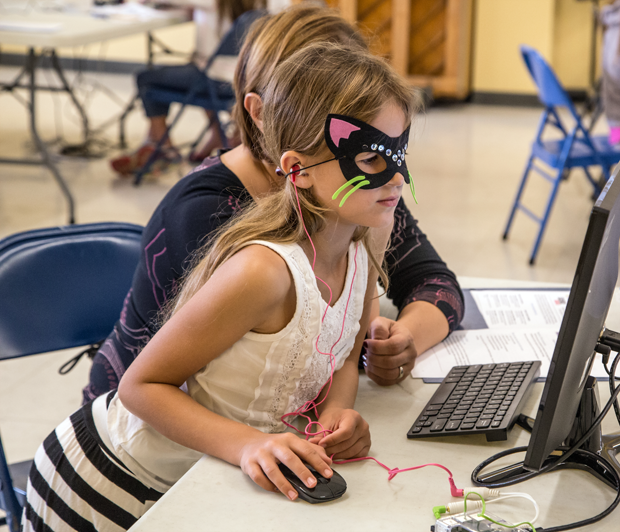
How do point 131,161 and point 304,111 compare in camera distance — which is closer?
point 304,111

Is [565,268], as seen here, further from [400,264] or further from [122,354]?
[122,354]

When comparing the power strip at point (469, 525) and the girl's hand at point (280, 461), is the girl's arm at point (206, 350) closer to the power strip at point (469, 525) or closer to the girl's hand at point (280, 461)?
the girl's hand at point (280, 461)

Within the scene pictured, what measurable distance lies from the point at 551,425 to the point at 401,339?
394mm

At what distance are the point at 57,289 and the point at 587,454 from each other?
0.95 metres

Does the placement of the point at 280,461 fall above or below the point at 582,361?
below

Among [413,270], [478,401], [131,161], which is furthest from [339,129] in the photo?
[131,161]

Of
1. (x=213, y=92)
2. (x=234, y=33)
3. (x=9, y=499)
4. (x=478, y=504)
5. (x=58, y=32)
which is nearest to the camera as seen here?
(x=478, y=504)

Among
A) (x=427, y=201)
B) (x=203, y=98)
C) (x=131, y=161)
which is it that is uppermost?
(x=203, y=98)

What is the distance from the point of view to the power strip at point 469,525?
2.45 feet

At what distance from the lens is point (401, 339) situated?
1120 mm

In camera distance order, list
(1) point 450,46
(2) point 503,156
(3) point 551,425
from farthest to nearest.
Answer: (1) point 450,46
(2) point 503,156
(3) point 551,425

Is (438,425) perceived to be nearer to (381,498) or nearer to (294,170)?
(381,498)

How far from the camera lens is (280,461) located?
0.83 meters

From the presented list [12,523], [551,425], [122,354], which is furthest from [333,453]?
[12,523]
